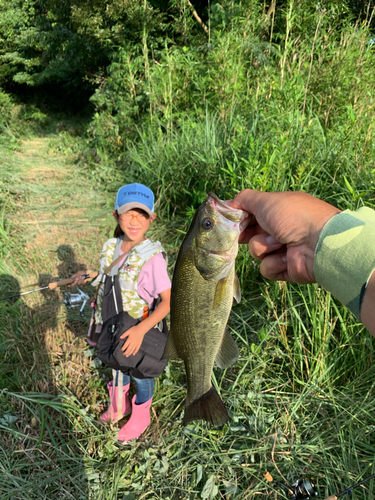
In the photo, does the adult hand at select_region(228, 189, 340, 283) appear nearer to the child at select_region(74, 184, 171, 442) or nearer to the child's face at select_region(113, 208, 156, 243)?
the child at select_region(74, 184, 171, 442)

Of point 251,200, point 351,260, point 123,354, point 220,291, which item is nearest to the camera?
point 351,260

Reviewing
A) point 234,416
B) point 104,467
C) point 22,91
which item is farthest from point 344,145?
point 22,91

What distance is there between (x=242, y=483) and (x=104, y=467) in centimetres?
107

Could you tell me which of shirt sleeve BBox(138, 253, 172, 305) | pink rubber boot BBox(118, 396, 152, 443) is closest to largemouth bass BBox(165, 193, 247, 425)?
shirt sleeve BBox(138, 253, 172, 305)

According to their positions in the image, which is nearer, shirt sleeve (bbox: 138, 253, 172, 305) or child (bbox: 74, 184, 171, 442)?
child (bbox: 74, 184, 171, 442)

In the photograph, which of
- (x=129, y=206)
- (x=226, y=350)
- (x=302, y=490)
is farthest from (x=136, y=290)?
(x=302, y=490)

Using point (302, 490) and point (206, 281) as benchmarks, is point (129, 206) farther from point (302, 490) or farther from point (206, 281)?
point (302, 490)

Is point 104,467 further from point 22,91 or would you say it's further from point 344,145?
point 22,91

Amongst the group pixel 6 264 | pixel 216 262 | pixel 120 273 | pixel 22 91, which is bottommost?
pixel 22 91

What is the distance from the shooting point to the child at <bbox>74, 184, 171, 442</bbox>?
2822 mm

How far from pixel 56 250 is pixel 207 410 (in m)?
4.39

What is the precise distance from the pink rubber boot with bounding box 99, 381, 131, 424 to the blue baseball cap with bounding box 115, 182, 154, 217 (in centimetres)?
164

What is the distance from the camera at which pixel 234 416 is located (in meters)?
2.62

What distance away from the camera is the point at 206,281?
167 cm
